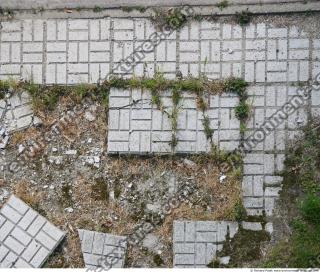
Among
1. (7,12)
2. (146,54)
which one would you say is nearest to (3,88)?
(7,12)

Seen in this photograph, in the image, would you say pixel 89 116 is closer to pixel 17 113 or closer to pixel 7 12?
pixel 17 113

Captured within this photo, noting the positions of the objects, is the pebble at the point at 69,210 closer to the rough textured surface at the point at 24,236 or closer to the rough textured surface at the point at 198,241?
the rough textured surface at the point at 24,236

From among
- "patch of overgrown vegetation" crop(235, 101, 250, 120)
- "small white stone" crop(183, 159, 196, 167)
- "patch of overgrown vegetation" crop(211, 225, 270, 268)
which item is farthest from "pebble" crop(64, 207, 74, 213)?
"patch of overgrown vegetation" crop(235, 101, 250, 120)

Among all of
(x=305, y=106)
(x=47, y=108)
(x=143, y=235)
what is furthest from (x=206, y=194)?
(x=47, y=108)

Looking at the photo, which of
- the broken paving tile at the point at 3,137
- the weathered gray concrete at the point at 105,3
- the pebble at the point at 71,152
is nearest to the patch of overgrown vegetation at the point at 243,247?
the pebble at the point at 71,152

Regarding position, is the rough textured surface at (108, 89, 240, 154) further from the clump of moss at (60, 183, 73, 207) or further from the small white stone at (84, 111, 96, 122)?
the clump of moss at (60, 183, 73, 207)

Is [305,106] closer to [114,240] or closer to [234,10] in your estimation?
[234,10]
